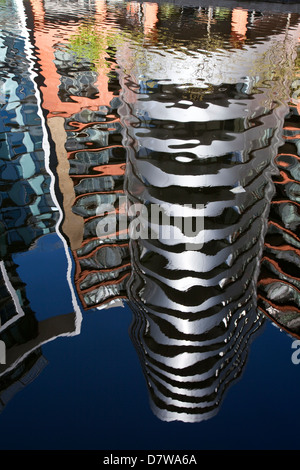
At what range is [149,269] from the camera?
231 centimetres

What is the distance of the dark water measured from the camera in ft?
5.01

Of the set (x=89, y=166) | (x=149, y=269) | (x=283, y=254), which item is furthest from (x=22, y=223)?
(x=283, y=254)

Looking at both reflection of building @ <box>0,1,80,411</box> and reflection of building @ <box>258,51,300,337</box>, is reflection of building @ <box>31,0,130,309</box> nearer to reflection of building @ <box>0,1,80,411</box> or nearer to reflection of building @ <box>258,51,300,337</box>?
reflection of building @ <box>0,1,80,411</box>

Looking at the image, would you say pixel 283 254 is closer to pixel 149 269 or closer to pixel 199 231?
pixel 199 231

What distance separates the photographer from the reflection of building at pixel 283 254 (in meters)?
2.06

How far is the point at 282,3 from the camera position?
2097 cm

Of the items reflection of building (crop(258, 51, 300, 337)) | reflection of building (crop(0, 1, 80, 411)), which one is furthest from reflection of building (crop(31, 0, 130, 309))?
reflection of building (crop(258, 51, 300, 337))

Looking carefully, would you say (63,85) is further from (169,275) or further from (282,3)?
(282,3)

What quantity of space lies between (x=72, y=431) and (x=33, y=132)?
331 centimetres

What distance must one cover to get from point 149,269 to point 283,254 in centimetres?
74

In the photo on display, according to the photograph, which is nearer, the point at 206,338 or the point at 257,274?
the point at 206,338

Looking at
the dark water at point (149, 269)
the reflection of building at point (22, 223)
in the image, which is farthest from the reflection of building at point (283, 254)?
the reflection of building at point (22, 223)
